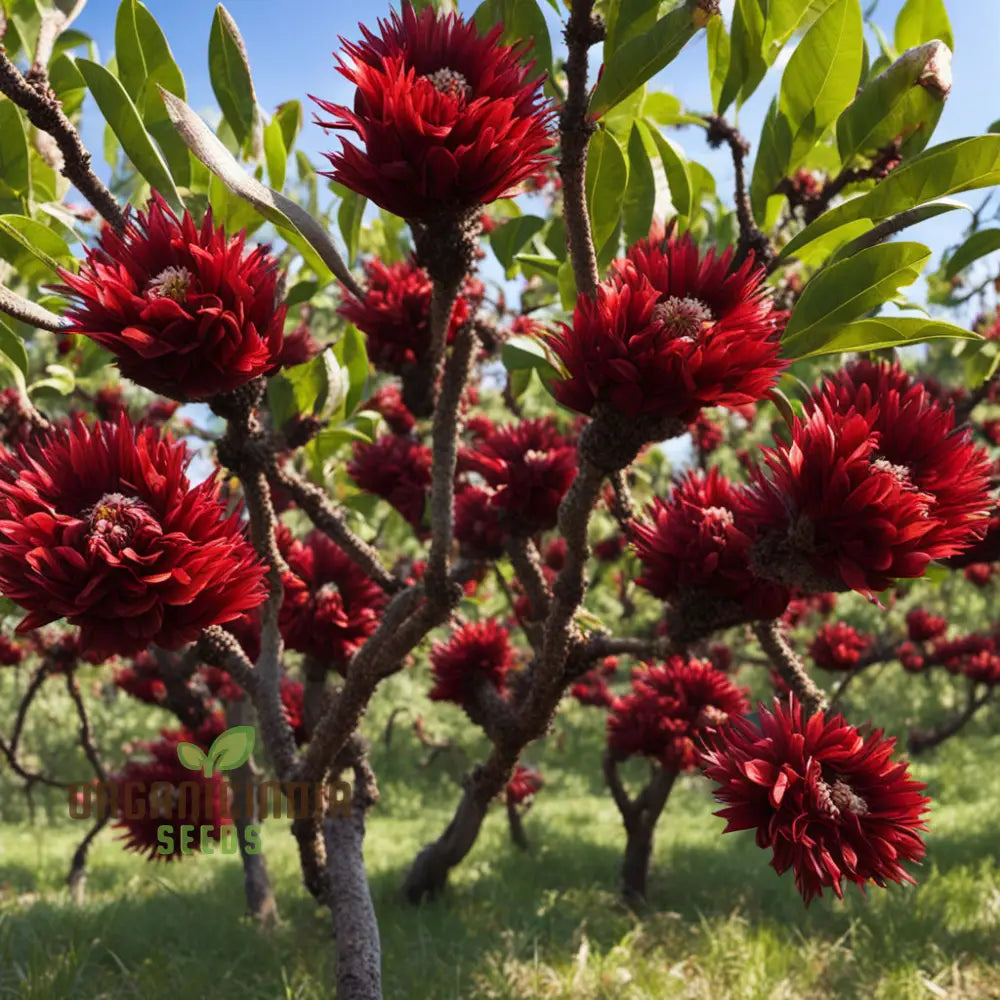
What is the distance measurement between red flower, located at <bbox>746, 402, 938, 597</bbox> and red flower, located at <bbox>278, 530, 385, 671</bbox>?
1350 mm

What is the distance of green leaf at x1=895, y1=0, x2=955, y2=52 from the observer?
153 centimetres

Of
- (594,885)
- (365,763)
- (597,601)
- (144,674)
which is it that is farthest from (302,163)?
(597,601)

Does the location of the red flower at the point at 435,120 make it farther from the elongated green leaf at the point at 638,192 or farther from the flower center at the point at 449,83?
the elongated green leaf at the point at 638,192

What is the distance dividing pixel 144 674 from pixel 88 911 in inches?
45.0

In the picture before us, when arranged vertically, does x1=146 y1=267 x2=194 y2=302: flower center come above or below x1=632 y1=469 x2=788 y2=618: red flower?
above

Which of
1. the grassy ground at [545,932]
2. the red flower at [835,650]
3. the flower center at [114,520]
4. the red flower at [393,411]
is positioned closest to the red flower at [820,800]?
the flower center at [114,520]

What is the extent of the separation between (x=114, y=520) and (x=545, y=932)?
3.51 m

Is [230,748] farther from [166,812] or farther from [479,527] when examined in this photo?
[479,527]

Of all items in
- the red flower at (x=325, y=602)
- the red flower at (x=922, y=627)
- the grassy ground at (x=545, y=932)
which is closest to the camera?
the red flower at (x=325, y=602)

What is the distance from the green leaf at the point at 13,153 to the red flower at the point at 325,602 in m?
1.01

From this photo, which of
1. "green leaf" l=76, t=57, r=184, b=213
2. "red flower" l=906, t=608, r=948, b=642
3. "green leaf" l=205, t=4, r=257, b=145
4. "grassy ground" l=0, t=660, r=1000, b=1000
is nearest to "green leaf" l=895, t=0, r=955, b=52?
"green leaf" l=205, t=4, r=257, b=145

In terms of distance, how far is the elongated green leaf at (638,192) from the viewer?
1.52 meters

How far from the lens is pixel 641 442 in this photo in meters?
1.10

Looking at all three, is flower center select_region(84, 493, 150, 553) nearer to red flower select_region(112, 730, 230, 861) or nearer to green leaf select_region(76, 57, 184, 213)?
green leaf select_region(76, 57, 184, 213)
